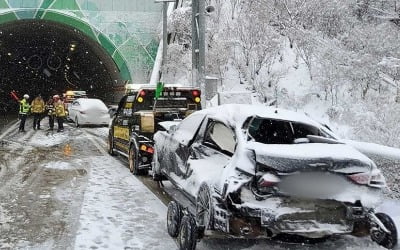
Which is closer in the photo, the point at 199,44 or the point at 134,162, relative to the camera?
the point at 134,162

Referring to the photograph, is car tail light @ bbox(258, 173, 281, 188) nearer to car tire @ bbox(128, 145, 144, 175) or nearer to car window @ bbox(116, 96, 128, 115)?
car tire @ bbox(128, 145, 144, 175)

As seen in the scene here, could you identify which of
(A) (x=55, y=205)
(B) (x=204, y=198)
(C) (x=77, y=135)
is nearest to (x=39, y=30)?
(C) (x=77, y=135)

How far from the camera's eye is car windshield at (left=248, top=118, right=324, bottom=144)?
602cm

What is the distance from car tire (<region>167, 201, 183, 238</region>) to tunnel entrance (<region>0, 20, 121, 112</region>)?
26.1 m

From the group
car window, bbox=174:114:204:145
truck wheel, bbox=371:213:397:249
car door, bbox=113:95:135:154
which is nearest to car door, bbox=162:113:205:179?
car window, bbox=174:114:204:145

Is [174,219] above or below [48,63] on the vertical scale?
below

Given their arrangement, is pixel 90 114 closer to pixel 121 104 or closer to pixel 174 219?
pixel 121 104

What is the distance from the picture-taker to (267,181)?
457 cm

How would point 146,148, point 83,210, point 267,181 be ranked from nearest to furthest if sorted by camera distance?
1. point 267,181
2. point 83,210
3. point 146,148

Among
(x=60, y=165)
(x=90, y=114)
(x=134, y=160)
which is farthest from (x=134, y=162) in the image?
(x=90, y=114)

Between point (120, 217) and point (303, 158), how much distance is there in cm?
312

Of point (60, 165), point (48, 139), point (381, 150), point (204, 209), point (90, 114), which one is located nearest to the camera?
point (204, 209)

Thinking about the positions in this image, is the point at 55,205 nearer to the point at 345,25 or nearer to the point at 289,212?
the point at 289,212

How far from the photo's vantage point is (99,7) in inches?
1171
